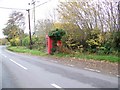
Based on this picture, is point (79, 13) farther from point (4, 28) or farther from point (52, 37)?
point (4, 28)

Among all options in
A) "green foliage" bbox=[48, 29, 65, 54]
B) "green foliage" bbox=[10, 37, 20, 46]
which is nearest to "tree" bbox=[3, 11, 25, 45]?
"green foliage" bbox=[10, 37, 20, 46]

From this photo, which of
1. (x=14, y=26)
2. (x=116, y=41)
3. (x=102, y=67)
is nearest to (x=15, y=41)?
(x=14, y=26)

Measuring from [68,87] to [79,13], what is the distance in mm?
A: 18966

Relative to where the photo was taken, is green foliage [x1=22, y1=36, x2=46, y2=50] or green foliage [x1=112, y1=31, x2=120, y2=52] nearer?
green foliage [x1=112, y1=31, x2=120, y2=52]

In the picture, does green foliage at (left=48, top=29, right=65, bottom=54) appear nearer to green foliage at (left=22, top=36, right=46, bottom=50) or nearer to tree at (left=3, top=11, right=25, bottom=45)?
green foliage at (left=22, top=36, right=46, bottom=50)

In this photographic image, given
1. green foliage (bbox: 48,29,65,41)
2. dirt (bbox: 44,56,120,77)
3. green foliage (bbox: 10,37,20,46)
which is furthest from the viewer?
green foliage (bbox: 10,37,20,46)

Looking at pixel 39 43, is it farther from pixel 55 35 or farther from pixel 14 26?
pixel 14 26

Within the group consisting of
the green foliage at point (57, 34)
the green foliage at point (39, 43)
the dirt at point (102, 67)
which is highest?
the green foliage at point (57, 34)

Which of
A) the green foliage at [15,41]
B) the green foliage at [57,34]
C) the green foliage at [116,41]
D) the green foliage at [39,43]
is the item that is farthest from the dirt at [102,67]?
the green foliage at [15,41]

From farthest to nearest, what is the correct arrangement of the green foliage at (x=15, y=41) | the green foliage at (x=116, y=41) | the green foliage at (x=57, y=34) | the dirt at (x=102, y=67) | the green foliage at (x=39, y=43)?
the green foliage at (x=15, y=41), the green foliage at (x=39, y=43), the green foliage at (x=57, y=34), the green foliage at (x=116, y=41), the dirt at (x=102, y=67)

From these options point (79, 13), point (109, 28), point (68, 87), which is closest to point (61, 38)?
point (79, 13)

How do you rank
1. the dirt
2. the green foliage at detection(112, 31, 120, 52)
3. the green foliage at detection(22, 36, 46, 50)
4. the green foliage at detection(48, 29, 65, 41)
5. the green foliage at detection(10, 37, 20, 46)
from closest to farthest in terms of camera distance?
1. the dirt
2. the green foliage at detection(112, 31, 120, 52)
3. the green foliage at detection(48, 29, 65, 41)
4. the green foliage at detection(22, 36, 46, 50)
5. the green foliage at detection(10, 37, 20, 46)

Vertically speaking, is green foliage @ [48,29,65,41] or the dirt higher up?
green foliage @ [48,29,65,41]

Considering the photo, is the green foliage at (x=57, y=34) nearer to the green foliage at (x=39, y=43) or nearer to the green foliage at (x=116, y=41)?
the green foliage at (x=116, y=41)
